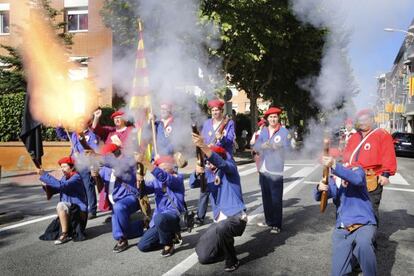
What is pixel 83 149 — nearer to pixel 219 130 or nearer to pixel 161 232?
pixel 161 232

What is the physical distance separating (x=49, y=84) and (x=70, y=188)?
1518mm

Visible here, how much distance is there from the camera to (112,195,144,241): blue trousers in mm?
5719

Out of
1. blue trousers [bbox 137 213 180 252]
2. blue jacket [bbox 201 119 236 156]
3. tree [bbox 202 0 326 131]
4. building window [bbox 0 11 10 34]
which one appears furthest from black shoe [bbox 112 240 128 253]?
building window [bbox 0 11 10 34]

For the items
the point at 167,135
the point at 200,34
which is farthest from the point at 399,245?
the point at 200,34

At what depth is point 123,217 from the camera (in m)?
5.75

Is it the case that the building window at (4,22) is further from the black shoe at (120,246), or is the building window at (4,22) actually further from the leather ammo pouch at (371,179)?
the leather ammo pouch at (371,179)

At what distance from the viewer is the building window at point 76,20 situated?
61.1ft

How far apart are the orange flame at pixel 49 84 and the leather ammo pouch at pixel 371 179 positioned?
12.4 feet

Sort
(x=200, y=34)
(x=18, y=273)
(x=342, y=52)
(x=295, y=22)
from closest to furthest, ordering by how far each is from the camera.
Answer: (x=18, y=273), (x=342, y=52), (x=200, y=34), (x=295, y=22)

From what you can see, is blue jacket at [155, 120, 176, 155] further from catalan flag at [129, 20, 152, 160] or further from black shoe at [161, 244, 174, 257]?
black shoe at [161, 244, 174, 257]

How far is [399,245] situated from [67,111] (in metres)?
4.94

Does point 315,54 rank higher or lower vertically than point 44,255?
higher

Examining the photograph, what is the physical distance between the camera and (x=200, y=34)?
31.6 feet

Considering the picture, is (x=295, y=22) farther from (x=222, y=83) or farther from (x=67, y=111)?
(x=67, y=111)
